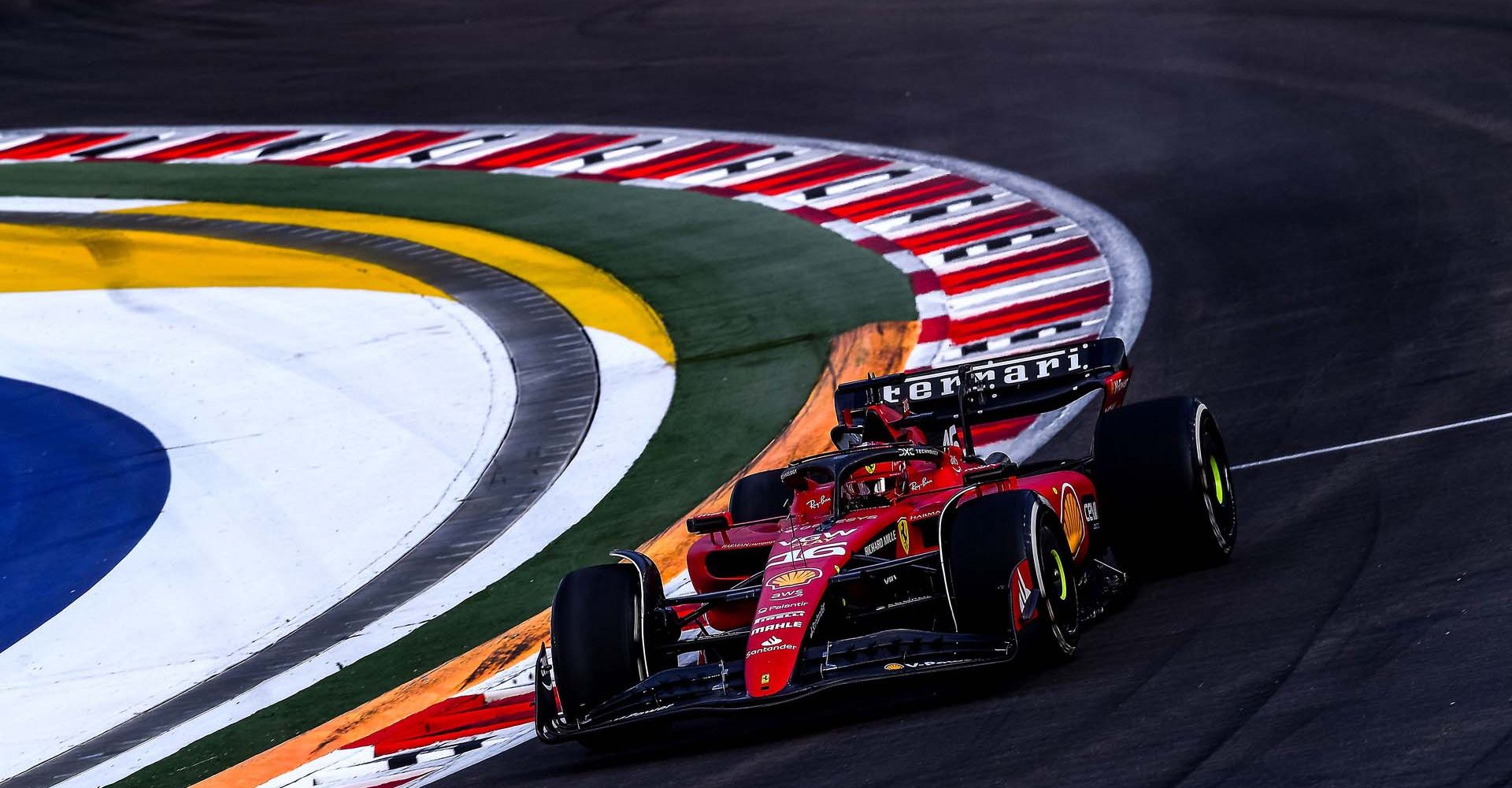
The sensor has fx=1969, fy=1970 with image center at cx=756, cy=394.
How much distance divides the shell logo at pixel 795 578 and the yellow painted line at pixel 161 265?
9144 millimetres

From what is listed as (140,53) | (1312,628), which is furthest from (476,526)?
(140,53)

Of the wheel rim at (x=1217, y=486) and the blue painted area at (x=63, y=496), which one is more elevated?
the blue painted area at (x=63, y=496)

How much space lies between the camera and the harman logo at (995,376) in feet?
35.4

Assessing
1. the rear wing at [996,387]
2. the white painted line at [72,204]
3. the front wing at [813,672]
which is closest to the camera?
the front wing at [813,672]

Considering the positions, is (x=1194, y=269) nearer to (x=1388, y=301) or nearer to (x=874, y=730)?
(x=1388, y=301)

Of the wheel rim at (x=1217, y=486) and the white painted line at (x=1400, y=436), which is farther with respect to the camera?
the white painted line at (x=1400, y=436)

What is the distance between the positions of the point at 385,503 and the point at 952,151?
828cm

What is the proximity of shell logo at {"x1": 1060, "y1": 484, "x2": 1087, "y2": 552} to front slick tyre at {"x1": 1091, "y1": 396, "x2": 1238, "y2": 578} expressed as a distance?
0.14m

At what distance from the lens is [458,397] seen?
14766 mm

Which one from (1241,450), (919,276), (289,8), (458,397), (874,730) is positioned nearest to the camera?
(874,730)

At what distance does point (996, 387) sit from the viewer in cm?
1094

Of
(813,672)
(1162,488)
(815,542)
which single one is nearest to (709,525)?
(815,542)

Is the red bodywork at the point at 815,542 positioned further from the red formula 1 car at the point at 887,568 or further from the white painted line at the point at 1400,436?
the white painted line at the point at 1400,436

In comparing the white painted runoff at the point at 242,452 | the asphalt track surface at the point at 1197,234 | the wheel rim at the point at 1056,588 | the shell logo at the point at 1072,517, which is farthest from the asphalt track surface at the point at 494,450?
the wheel rim at the point at 1056,588
